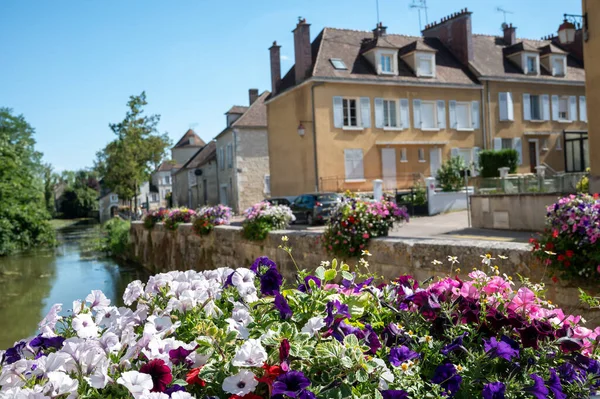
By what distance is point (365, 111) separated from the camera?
2859cm

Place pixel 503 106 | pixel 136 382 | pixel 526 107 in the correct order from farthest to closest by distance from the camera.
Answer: pixel 526 107 → pixel 503 106 → pixel 136 382

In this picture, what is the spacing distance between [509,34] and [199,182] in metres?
24.9

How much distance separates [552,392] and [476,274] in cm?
62

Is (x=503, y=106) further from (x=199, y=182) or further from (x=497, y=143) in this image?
(x=199, y=182)

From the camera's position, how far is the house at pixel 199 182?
43688mm

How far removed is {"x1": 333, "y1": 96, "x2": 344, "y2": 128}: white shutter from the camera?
27.8m

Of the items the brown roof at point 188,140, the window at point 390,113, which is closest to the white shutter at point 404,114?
the window at point 390,113

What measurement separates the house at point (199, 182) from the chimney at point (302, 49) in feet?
44.0

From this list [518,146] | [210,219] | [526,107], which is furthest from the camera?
[526,107]

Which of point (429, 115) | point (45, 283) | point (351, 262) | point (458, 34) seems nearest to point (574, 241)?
point (351, 262)

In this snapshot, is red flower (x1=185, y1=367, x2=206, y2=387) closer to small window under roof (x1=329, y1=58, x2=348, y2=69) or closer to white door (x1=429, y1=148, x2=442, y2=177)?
small window under roof (x1=329, y1=58, x2=348, y2=69)

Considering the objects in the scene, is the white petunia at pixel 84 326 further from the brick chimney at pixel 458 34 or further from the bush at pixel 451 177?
the brick chimney at pixel 458 34

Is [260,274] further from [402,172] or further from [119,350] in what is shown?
[402,172]

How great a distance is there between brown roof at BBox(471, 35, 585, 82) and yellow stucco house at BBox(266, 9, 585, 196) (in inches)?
3.4
